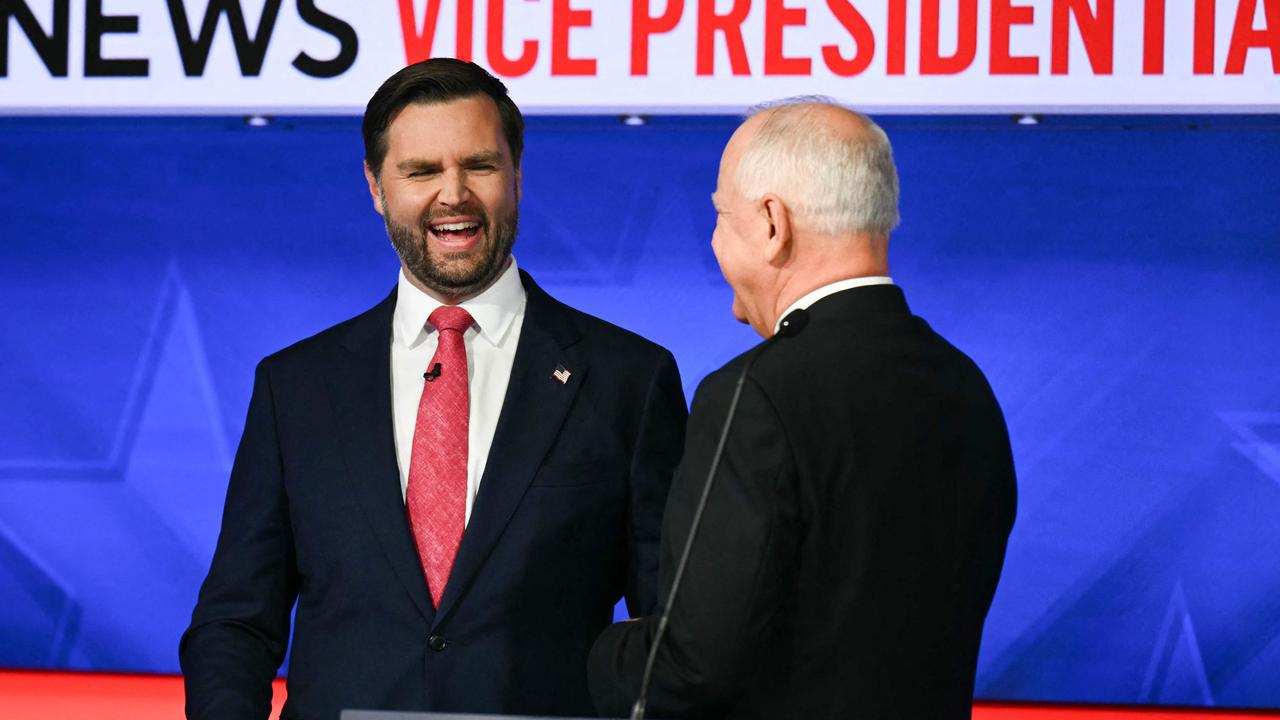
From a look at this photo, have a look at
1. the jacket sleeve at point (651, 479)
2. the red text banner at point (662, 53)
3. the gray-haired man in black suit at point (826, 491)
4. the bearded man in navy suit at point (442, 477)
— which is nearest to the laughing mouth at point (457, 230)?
the bearded man in navy suit at point (442, 477)

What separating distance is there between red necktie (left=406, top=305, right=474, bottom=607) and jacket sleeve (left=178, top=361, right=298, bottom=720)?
7.0 inches

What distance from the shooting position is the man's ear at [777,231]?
1.51m

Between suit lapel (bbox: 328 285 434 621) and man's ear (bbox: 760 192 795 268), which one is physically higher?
man's ear (bbox: 760 192 795 268)

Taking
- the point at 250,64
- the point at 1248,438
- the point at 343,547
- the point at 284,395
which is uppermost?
the point at 250,64

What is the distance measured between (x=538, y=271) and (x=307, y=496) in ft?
6.60

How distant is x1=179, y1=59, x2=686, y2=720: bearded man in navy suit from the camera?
1863 mm

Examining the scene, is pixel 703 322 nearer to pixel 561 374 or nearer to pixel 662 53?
pixel 662 53

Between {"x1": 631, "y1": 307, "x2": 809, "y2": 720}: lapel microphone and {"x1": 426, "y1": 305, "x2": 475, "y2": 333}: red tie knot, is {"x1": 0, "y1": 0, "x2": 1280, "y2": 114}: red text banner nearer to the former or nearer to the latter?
{"x1": 426, "y1": 305, "x2": 475, "y2": 333}: red tie knot

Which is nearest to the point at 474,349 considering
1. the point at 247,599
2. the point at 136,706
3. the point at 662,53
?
the point at 247,599

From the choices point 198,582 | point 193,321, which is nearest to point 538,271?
point 193,321

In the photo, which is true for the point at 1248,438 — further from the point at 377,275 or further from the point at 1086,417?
the point at 377,275

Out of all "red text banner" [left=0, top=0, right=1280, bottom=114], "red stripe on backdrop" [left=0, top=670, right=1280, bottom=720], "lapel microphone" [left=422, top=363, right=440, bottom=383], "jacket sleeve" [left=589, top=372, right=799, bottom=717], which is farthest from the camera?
"red stripe on backdrop" [left=0, top=670, right=1280, bottom=720]

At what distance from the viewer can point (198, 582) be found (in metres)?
3.98

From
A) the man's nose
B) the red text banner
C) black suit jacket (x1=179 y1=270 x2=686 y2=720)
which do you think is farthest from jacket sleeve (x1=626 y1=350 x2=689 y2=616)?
the red text banner
